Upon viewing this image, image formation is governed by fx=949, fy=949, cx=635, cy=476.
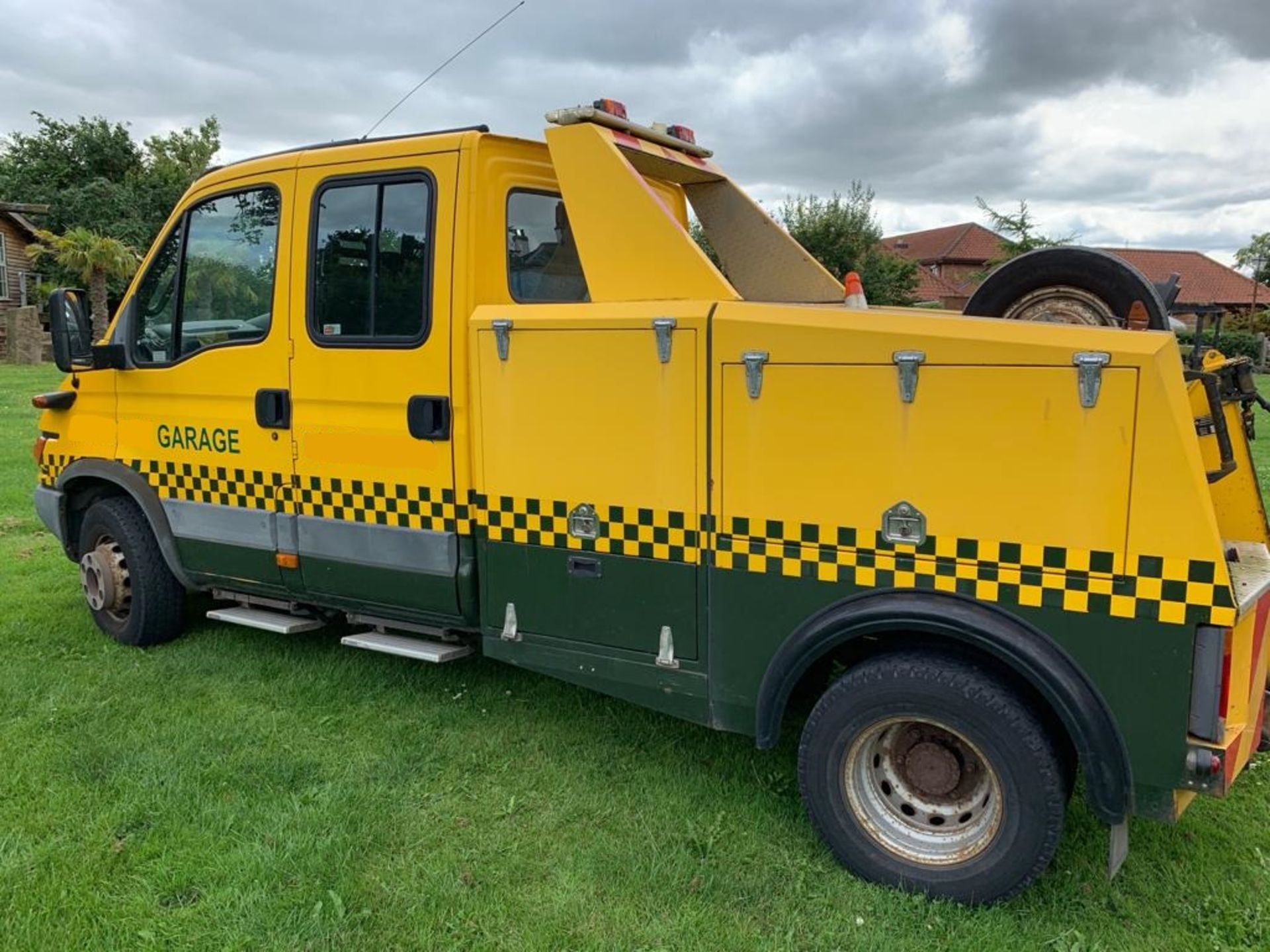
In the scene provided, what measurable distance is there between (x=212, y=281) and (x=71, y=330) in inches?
33.9

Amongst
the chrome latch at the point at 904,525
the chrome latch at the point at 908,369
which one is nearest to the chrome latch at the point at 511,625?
the chrome latch at the point at 904,525

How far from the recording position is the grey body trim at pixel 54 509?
502 cm

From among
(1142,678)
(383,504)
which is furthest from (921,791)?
(383,504)

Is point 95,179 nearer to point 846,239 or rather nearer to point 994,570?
point 846,239

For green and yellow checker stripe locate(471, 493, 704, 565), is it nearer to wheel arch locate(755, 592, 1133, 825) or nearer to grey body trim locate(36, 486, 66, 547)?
wheel arch locate(755, 592, 1133, 825)

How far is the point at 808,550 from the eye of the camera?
9.59 ft

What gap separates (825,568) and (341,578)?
7.16ft

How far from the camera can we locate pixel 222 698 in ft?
14.1

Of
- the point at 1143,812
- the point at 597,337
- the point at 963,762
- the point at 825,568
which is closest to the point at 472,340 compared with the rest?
the point at 597,337

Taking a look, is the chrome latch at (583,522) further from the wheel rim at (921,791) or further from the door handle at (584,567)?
the wheel rim at (921,791)

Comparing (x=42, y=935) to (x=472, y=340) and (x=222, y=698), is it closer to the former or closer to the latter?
(x=222, y=698)

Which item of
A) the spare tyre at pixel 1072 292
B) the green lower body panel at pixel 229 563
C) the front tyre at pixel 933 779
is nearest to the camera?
the front tyre at pixel 933 779

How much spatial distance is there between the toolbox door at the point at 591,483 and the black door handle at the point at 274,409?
1052 millimetres

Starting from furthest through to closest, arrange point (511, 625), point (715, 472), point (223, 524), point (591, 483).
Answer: point (223, 524)
point (511, 625)
point (591, 483)
point (715, 472)
